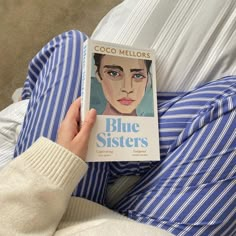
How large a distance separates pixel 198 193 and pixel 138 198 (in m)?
0.13

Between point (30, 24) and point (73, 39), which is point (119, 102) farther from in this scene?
point (30, 24)

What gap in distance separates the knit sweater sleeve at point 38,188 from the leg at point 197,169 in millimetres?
181

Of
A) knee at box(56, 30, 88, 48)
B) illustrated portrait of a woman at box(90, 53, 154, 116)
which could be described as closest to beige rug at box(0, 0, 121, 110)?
knee at box(56, 30, 88, 48)

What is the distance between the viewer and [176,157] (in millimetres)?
731

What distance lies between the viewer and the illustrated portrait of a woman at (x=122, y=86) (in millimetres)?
739

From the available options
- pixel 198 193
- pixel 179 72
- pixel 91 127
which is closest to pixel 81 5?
pixel 179 72

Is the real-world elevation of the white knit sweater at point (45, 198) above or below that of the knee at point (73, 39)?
below

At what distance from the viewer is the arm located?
592 mm

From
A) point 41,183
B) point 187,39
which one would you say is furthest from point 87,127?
point 187,39

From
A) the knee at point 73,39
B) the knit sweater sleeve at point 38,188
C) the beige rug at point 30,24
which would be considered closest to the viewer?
the knit sweater sleeve at point 38,188

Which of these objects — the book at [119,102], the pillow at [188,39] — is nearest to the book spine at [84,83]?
the book at [119,102]

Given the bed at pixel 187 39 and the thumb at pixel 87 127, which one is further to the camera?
the bed at pixel 187 39

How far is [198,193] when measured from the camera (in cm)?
71

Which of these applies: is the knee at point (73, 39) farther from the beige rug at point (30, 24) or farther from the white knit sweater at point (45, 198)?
the beige rug at point (30, 24)
